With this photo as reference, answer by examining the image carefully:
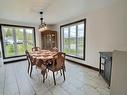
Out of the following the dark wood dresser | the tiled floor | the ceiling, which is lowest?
the tiled floor

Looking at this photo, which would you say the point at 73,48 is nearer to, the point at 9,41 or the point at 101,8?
the point at 101,8

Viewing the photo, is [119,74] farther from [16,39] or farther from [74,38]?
[16,39]

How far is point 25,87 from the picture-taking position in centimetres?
230

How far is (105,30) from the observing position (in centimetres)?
299

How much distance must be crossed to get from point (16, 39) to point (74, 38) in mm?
3294

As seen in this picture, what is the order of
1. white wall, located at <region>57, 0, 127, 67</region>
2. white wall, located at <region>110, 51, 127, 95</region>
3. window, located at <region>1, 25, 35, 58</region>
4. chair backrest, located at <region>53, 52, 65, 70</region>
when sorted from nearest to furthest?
white wall, located at <region>110, 51, 127, 95</region> < chair backrest, located at <region>53, 52, 65, 70</region> < white wall, located at <region>57, 0, 127, 67</region> < window, located at <region>1, 25, 35, 58</region>

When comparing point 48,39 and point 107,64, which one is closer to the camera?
point 107,64

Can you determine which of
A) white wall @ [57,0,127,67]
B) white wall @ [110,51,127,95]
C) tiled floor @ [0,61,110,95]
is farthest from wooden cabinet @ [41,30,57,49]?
white wall @ [110,51,127,95]

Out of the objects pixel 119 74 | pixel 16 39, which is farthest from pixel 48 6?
pixel 16 39

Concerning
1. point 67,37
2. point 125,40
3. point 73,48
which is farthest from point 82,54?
point 125,40

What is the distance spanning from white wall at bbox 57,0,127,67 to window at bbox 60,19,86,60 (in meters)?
0.34

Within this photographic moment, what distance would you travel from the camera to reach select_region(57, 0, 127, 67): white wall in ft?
8.30

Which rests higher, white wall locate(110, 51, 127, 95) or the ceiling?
the ceiling

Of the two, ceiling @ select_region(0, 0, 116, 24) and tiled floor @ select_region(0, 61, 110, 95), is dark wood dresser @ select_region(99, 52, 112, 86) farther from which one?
ceiling @ select_region(0, 0, 116, 24)
